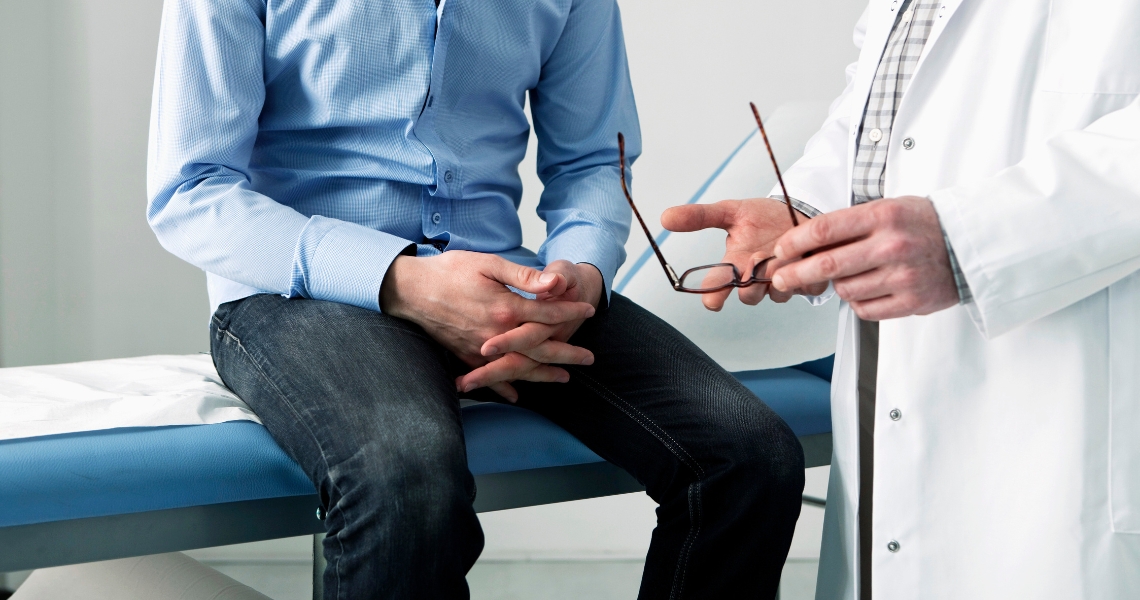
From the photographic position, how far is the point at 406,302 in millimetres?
938

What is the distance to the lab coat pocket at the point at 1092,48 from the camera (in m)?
0.76

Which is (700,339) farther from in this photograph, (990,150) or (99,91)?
(99,91)

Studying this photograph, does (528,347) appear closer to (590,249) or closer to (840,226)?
(590,249)

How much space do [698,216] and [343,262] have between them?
37 cm

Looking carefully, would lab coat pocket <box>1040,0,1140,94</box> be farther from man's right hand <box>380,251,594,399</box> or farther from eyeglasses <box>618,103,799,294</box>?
man's right hand <box>380,251,594,399</box>

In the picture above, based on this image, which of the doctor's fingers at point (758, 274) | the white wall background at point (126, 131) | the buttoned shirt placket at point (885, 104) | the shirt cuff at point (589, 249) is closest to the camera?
the doctor's fingers at point (758, 274)

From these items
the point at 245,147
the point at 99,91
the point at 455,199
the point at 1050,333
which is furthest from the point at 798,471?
the point at 99,91

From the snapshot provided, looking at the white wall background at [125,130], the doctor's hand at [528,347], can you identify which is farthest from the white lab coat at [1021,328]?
the white wall background at [125,130]

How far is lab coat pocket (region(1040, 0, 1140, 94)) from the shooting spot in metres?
0.76

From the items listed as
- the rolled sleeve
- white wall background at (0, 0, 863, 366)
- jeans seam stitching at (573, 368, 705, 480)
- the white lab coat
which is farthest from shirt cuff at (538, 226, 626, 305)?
white wall background at (0, 0, 863, 366)

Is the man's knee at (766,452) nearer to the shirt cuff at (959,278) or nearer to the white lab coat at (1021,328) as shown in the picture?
the white lab coat at (1021,328)

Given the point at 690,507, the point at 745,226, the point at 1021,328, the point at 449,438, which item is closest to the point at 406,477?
the point at 449,438

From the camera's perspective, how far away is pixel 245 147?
1.01m

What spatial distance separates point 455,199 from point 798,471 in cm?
52
